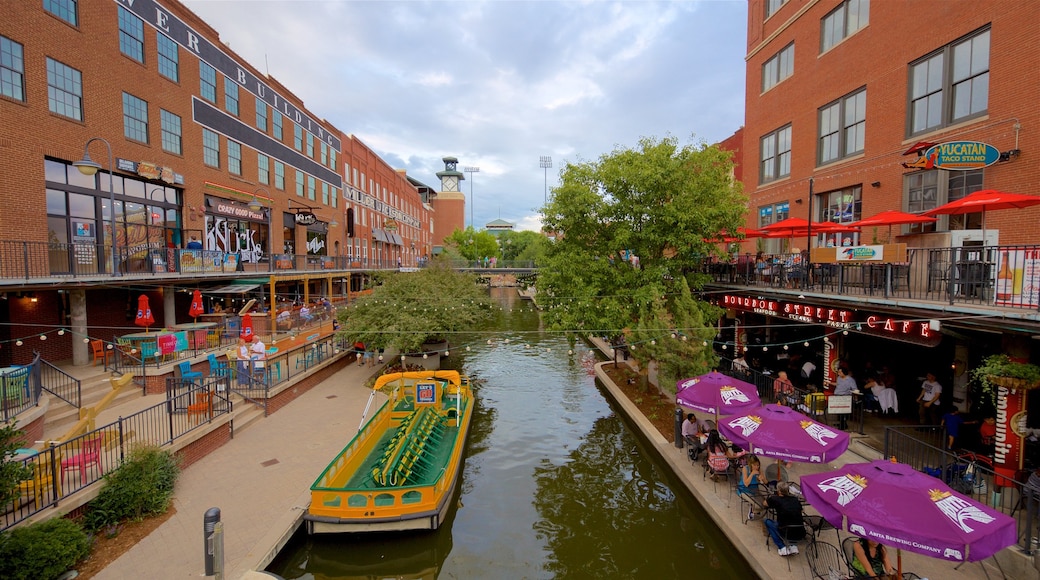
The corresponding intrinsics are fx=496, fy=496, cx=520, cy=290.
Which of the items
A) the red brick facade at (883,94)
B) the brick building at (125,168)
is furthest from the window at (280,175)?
the red brick facade at (883,94)

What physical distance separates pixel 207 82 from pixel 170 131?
15.8 ft

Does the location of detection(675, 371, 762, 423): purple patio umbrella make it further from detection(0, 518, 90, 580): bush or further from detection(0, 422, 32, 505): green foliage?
detection(0, 422, 32, 505): green foliage

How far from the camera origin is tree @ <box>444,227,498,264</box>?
10862 centimetres

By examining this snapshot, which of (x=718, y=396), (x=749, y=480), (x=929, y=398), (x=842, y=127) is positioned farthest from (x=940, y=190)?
(x=749, y=480)

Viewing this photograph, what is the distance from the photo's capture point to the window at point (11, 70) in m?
15.6

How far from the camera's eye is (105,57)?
19.5 meters

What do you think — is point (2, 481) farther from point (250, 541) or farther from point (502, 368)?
point (502, 368)

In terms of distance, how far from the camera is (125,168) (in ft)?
67.9

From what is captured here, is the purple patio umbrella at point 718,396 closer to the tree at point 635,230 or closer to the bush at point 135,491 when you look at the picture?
the tree at point 635,230

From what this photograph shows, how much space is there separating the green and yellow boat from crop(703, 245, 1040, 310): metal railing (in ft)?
38.1

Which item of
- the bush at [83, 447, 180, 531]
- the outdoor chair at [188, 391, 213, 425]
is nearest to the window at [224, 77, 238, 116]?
the outdoor chair at [188, 391, 213, 425]

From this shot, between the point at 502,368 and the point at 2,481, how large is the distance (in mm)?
22200

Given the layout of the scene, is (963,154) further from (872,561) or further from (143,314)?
(143,314)

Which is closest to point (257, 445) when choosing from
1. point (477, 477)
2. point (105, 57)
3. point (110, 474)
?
point (110, 474)
